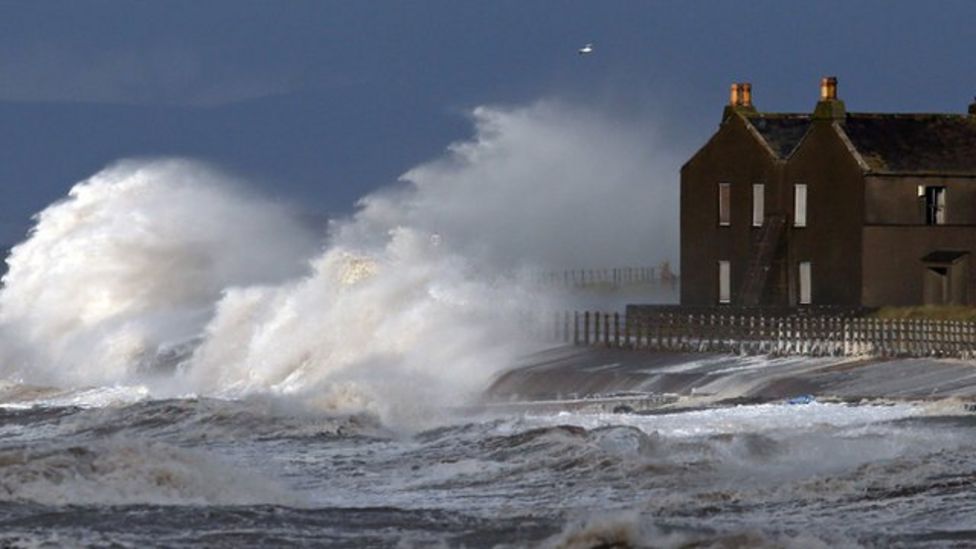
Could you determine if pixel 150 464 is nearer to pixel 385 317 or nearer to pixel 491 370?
pixel 491 370

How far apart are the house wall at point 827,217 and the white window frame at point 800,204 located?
0.09m

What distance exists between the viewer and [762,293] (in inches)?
2210

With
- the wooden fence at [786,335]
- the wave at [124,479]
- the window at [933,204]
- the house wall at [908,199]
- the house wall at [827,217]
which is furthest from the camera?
the window at [933,204]

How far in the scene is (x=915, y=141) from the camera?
55156mm

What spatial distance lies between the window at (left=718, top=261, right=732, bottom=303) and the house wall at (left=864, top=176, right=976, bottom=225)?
15.9 ft

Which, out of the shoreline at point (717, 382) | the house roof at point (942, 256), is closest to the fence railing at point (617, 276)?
the house roof at point (942, 256)

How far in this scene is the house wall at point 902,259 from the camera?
5375 cm

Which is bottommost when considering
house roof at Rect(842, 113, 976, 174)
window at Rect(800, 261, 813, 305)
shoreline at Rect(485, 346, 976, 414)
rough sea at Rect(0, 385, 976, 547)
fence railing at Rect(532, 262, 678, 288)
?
rough sea at Rect(0, 385, 976, 547)

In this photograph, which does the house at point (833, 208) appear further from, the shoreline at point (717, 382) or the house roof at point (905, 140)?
the shoreline at point (717, 382)

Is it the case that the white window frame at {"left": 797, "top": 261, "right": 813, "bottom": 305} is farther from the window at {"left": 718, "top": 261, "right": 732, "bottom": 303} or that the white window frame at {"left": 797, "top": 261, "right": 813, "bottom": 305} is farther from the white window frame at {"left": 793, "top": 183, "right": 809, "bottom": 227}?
the window at {"left": 718, "top": 261, "right": 732, "bottom": 303}

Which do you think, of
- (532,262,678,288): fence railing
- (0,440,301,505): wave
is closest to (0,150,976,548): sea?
(0,440,301,505): wave

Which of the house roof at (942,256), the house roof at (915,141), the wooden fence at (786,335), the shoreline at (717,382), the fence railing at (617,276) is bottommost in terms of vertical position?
the shoreline at (717,382)

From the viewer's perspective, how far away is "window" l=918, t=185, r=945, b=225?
54.3 m

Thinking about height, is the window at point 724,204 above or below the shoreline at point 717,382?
above
